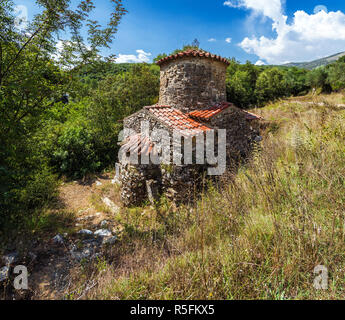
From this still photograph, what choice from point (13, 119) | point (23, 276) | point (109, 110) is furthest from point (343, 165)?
point (109, 110)

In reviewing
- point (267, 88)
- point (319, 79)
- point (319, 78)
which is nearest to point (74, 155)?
point (267, 88)

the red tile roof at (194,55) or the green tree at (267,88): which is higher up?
the green tree at (267,88)

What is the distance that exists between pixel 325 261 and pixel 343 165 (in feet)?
6.61

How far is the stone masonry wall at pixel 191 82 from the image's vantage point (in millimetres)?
6816

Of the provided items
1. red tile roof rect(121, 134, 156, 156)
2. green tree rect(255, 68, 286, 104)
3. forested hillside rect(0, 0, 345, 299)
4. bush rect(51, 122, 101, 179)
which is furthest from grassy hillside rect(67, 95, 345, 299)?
green tree rect(255, 68, 286, 104)

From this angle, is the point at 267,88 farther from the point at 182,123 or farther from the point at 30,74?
the point at 30,74

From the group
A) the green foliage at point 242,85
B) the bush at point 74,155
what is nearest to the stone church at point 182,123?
the bush at point 74,155

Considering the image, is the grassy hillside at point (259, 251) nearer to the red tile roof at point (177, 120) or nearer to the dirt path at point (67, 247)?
the dirt path at point (67, 247)

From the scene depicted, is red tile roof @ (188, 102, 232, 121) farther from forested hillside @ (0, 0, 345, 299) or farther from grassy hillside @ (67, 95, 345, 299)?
grassy hillside @ (67, 95, 345, 299)

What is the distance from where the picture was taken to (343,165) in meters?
2.92

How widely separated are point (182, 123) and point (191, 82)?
211 centimetres

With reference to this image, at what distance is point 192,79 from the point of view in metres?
6.84

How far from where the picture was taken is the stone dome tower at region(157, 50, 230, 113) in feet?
22.2

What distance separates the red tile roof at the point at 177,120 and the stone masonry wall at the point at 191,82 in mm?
Answer: 508
